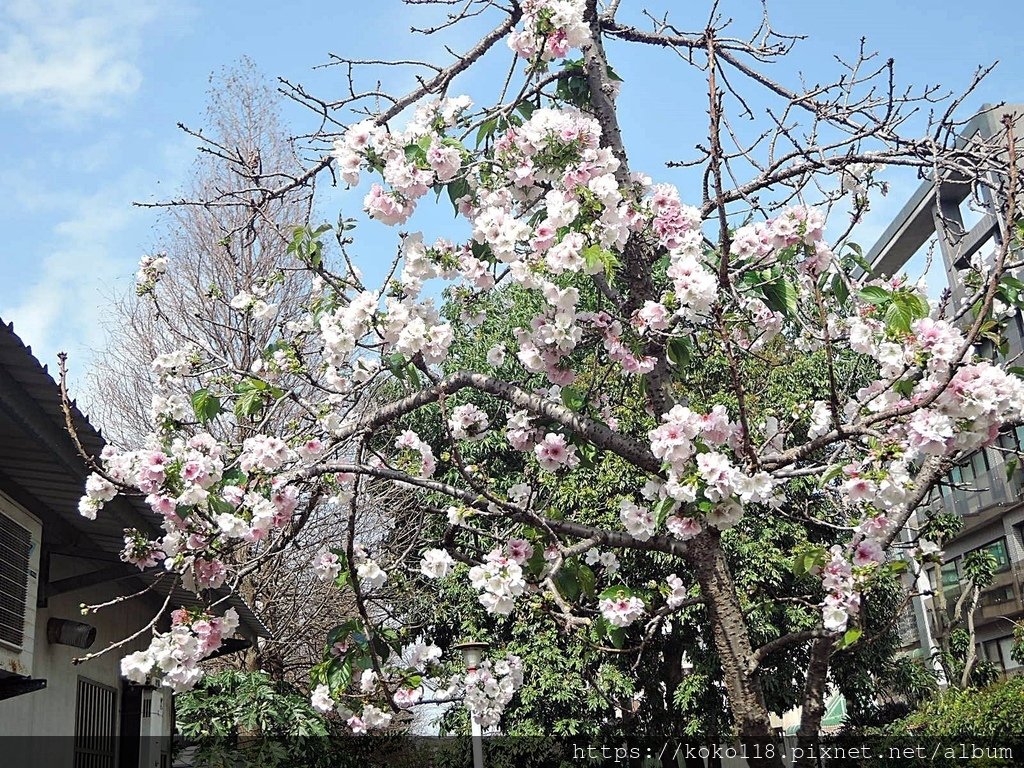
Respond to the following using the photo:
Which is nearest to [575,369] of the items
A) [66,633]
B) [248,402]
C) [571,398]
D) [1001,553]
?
[571,398]

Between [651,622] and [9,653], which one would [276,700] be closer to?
[9,653]

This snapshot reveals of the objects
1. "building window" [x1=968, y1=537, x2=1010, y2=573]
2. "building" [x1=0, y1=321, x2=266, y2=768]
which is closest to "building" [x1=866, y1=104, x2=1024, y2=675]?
"building window" [x1=968, y1=537, x2=1010, y2=573]

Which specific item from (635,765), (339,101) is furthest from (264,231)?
(635,765)

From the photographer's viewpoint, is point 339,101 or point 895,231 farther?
point 895,231

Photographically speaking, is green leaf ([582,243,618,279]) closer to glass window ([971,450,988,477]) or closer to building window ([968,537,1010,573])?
building window ([968,537,1010,573])

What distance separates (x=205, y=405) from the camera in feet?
12.1

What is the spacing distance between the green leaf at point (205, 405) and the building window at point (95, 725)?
333 cm

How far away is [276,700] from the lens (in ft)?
25.7

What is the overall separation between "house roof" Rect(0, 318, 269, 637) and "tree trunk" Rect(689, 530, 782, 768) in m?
1.88

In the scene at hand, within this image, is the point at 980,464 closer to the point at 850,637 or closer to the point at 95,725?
the point at 95,725

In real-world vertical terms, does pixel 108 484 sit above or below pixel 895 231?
below

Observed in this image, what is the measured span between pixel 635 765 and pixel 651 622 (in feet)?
33.6

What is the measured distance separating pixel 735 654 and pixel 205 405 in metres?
2.28

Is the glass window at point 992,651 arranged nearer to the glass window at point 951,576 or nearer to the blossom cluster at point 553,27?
the glass window at point 951,576
